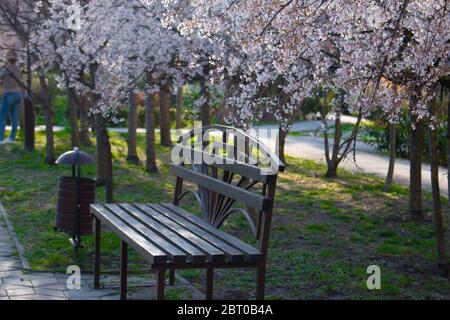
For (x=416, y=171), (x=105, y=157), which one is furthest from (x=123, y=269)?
(x=416, y=171)

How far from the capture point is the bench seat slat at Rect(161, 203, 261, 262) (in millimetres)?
5655

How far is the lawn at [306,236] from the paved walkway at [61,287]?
0.72 ft

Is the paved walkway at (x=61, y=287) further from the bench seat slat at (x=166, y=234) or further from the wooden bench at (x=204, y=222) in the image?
the bench seat slat at (x=166, y=234)

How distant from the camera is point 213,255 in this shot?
5.53 m

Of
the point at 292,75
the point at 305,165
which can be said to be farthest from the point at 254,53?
the point at 305,165

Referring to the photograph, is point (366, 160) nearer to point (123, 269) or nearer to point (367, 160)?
point (367, 160)

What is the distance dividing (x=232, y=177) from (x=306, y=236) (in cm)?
266

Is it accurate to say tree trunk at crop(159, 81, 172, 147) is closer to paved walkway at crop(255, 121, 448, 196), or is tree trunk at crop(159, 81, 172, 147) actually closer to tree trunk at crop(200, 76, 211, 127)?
paved walkway at crop(255, 121, 448, 196)

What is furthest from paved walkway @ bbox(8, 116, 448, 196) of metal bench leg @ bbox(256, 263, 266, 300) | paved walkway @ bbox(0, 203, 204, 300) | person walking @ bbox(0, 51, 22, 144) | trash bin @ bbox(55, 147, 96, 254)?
metal bench leg @ bbox(256, 263, 266, 300)

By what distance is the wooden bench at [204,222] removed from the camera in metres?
5.59

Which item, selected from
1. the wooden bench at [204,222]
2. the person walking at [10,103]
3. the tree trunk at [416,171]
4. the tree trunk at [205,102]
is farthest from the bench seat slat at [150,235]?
the person walking at [10,103]

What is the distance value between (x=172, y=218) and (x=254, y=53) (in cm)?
273

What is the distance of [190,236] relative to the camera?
20.4 ft
